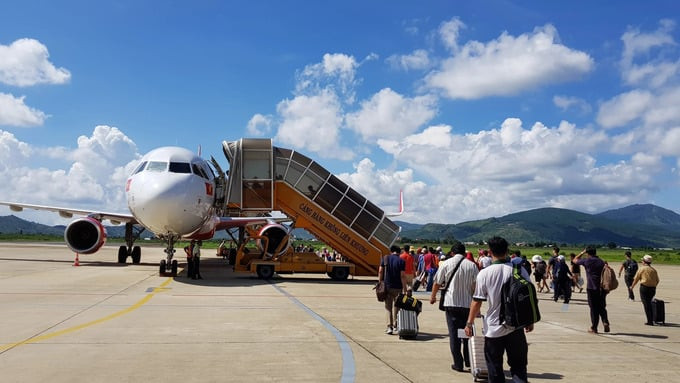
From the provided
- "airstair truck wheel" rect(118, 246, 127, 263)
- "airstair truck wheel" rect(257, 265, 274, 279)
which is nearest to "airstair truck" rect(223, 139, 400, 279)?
"airstair truck wheel" rect(257, 265, 274, 279)

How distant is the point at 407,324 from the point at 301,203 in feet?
41.0

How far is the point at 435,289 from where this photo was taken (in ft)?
24.5

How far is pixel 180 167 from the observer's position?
1798 centimetres

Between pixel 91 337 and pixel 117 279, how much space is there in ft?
35.8

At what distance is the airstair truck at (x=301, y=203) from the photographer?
2075 centimetres

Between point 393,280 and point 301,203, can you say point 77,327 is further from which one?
point 301,203

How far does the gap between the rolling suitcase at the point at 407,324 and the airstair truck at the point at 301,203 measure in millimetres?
11500

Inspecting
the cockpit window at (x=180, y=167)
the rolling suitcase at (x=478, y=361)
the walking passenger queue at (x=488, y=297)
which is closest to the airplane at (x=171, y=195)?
the cockpit window at (x=180, y=167)

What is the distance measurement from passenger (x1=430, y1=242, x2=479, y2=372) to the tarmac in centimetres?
31

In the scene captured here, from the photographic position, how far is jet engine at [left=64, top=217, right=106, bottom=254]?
2391cm

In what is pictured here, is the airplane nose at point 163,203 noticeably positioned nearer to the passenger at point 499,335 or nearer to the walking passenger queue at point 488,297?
the walking passenger queue at point 488,297

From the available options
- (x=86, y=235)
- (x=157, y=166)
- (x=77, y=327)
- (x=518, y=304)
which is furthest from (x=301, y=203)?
(x=518, y=304)

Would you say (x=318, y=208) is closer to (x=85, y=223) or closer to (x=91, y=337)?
(x=85, y=223)

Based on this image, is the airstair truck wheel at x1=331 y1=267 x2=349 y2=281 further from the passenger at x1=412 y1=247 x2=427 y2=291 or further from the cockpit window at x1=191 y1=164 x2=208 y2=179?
the cockpit window at x1=191 y1=164 x2=208 y2=179
